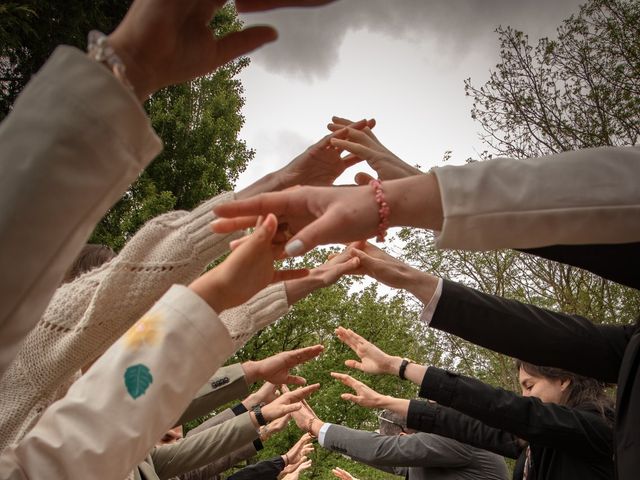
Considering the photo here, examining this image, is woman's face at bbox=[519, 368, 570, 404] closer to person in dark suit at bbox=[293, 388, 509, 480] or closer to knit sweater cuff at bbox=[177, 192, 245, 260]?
person in dark suit at bbox=[293, 388, 509, 480]

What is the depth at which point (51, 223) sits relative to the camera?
769 millimetres

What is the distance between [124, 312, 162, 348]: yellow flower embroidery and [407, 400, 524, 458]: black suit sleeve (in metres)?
3.02

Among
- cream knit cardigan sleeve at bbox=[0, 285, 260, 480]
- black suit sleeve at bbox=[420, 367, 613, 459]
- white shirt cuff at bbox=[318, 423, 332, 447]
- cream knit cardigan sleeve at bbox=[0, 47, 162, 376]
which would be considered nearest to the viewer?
cream knit cardigan sleeve at bbox=[0, 47, 162, 376]

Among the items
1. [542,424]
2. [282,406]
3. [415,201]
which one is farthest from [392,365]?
[415,201]

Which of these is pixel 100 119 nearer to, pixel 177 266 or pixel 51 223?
pixel 51 223

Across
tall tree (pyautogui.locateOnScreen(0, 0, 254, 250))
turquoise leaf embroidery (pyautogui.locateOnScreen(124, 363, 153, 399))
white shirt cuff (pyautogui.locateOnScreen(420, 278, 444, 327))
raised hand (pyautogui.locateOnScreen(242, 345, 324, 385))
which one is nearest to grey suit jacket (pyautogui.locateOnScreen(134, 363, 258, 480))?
raised hand (pyautogui.locateOnScreen(242, 345, 324, 385))

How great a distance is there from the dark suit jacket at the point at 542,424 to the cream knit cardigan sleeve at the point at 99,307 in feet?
5.06

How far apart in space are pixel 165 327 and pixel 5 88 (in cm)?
928

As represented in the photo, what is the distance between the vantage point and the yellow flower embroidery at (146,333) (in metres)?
1.15

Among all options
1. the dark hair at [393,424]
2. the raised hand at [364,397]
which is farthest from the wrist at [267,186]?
the dark hair at [393,424]

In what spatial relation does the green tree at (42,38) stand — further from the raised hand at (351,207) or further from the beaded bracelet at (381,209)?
the beaded bracelet at (381,209)

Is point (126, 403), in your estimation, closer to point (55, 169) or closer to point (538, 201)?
point (55, 169)

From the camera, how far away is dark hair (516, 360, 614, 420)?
3066 millimetres

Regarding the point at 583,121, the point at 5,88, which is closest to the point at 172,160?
the point at 5,88
